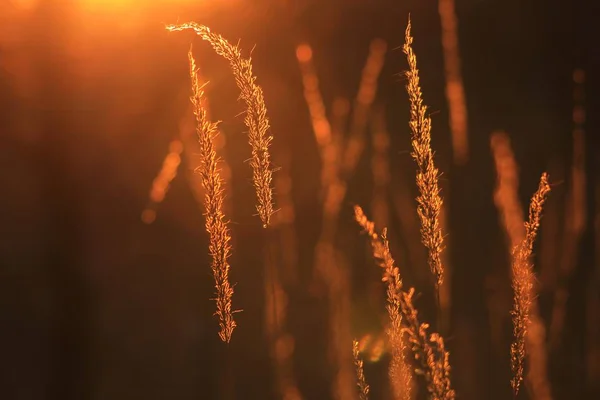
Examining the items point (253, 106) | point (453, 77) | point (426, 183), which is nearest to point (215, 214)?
point (253, 106)

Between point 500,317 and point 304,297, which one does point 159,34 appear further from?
point 500,317

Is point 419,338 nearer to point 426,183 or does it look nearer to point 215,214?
point 426,183

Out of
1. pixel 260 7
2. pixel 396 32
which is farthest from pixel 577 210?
pixel 260 7

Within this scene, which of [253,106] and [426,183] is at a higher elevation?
[253,106]

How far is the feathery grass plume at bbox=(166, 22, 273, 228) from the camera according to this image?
1.53 meters

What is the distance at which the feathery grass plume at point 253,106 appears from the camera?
153 cm

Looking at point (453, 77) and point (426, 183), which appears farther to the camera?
point (453, 77)

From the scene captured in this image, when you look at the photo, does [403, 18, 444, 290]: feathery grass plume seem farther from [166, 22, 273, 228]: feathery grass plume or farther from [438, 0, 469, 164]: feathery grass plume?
[438, 0, 469, 164]: feathery grass plume

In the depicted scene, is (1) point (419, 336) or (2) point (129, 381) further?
(2) point (129, 381)

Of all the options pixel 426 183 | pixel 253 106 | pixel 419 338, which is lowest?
pixel 419 338

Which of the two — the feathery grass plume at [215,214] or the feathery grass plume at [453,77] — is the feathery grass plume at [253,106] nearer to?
the feathery grass plume at [215,214]

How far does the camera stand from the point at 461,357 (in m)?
2.60

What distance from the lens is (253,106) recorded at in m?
1.55

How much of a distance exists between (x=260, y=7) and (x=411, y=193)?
39.3 inches
